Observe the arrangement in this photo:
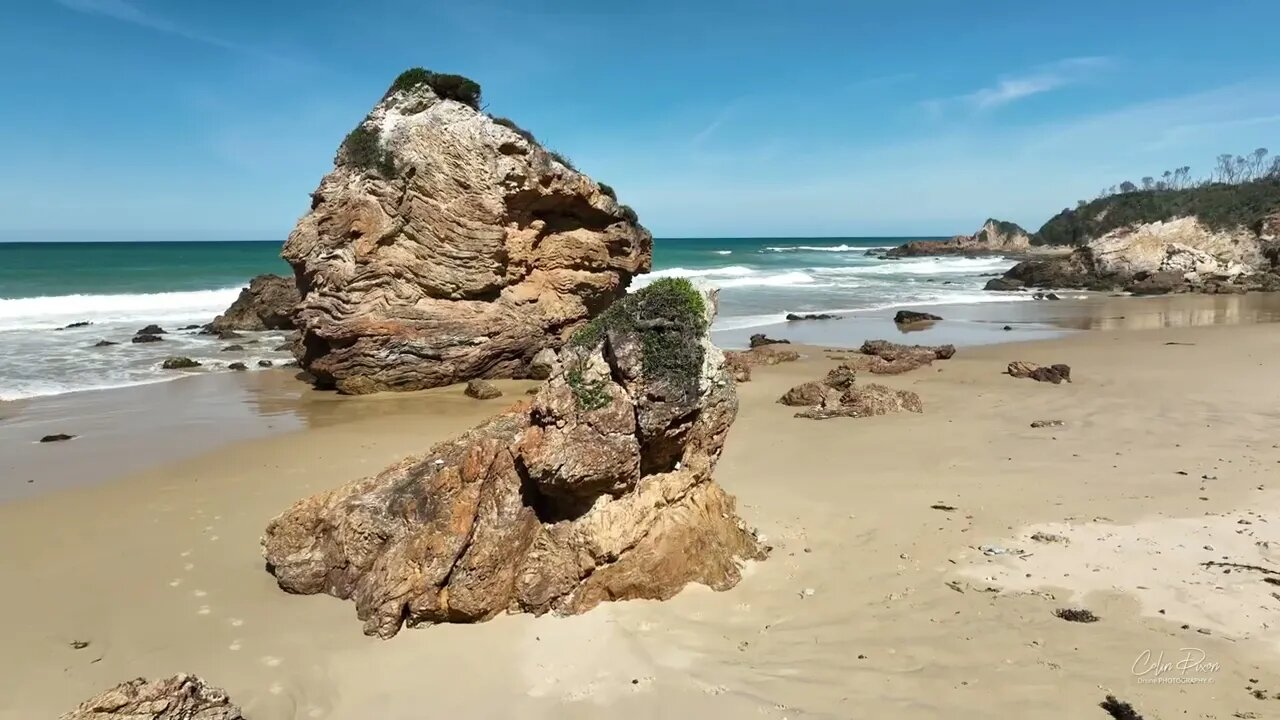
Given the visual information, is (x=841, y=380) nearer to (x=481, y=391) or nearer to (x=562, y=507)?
(x=481, y=391)

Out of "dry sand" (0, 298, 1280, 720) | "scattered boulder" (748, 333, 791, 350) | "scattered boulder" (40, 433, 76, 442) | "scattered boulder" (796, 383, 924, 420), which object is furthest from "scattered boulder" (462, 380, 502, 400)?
"scattered boulder" (748, 333, 791, 350)

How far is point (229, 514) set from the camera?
7.98 meters

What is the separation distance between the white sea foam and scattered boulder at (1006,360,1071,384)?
93.2ft

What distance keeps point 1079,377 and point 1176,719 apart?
12.1 meters

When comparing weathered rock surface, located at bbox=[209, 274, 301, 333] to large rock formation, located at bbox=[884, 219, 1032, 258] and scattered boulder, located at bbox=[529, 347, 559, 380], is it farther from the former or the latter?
large rock formation, located at bbox=[884, 219, 1032, 258]

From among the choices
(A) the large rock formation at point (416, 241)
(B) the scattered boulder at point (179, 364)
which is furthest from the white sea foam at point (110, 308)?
(A) the large rock formation at point (416, 241)

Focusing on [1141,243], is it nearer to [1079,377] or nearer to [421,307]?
[1079,377]

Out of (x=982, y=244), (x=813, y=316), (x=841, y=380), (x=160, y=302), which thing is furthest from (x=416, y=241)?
(x=982, y=244)

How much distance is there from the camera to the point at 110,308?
33.7 meters

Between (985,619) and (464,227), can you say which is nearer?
(985,619)

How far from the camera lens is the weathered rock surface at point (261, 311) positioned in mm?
25328

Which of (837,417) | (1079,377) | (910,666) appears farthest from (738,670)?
(1079,377)

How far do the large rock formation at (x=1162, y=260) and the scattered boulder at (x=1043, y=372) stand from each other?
26.7 metres

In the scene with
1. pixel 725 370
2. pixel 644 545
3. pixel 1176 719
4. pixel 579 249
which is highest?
pixel 579 249
